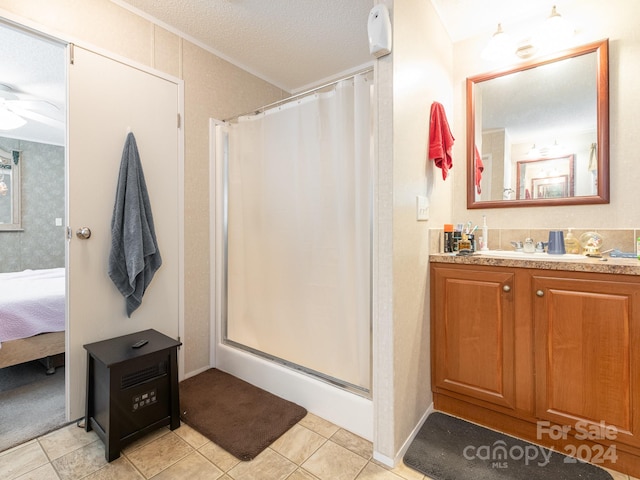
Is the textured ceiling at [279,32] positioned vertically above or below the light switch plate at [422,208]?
above

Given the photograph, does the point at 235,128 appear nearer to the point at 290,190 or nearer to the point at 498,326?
the point at 290,190

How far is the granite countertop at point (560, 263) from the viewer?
4.15 ft

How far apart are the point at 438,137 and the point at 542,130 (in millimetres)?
685

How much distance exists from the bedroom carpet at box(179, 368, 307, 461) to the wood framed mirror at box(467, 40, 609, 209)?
5.86 feet

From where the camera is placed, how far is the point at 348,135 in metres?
1.68

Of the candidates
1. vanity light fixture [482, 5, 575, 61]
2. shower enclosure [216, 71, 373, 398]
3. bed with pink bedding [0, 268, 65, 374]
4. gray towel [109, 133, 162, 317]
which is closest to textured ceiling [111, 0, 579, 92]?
vanity light fixture [482, 5, 575, 61]

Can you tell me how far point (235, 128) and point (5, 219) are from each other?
3.95 metres

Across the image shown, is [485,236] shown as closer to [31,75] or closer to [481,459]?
[481,459]

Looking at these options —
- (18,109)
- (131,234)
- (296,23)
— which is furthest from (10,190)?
(296,23)

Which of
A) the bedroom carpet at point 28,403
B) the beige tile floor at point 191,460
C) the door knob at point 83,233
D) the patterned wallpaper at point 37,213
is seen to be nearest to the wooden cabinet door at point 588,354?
the beige tile floor at point 191,460

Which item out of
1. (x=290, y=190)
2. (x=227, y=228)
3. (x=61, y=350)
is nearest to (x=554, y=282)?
Answer: (x=290, y=190)

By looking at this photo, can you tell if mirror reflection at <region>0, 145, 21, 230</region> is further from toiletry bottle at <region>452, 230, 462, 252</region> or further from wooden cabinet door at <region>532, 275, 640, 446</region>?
wooden cabinet door at <region>532, 275, 640, 446</region>

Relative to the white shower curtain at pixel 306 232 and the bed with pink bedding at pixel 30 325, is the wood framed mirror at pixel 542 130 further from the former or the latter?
the bed with pink bedding at pixel 30 325

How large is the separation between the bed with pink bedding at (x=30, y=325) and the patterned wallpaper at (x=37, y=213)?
229cm
